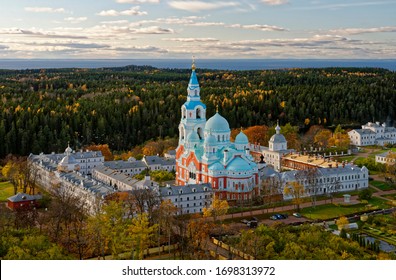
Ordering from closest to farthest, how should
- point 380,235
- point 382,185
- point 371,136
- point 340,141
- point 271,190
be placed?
point 380,235 → point 271,190 → point 382,185 → point 340,141 → point 371,136

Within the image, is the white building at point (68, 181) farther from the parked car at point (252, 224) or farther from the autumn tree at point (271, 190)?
the autumn tree at point (271, 190)

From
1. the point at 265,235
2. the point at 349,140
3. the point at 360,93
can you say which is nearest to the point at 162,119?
the point at 349,140

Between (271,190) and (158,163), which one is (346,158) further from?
(158,163)

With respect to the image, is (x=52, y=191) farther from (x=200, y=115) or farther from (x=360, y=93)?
(x=360, y=93)

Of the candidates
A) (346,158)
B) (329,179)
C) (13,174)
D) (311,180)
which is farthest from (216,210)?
(346,158)

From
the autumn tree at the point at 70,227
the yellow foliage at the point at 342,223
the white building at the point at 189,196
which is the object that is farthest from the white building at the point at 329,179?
the autumn tree at the point at 70,227

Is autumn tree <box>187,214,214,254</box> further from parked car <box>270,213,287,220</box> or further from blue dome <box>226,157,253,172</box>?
blue dome <box>226,157,253,172</box>
